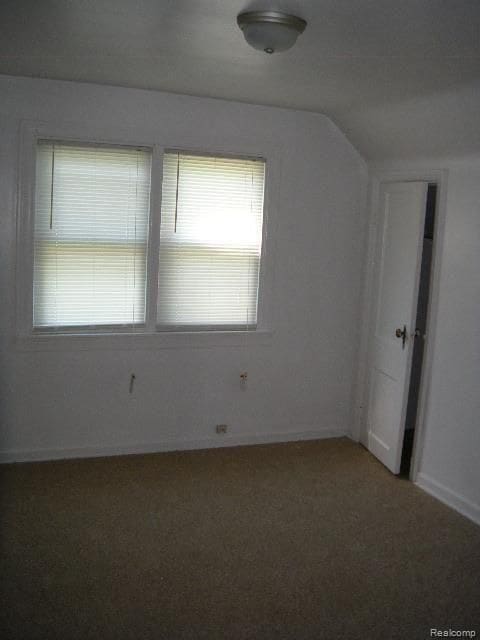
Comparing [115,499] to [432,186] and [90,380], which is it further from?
[432,186]

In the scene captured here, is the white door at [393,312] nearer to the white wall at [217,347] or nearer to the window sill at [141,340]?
the white wall at [217,347]

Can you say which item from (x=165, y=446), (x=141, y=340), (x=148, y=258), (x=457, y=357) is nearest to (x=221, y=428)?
(x=165, y=446)

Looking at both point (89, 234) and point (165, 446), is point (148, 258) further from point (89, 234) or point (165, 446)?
point (165, 446)

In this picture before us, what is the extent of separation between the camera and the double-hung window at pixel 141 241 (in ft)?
14.1

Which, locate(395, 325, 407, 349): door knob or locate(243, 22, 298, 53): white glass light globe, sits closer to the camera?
locate(243, 22, 298, 53): white glass light globe

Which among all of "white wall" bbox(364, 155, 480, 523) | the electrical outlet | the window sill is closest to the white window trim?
the window sill

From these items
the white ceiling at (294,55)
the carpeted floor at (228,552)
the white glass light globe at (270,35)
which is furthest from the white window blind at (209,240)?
the white glass light globe at (270,35)

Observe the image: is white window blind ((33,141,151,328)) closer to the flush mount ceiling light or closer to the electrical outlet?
the electrical outlet

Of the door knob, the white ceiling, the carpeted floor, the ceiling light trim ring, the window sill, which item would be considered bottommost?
the carpeted floor

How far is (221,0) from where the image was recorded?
243 cm

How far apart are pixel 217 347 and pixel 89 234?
1.23m

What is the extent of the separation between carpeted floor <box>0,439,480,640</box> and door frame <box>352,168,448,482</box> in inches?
16.8

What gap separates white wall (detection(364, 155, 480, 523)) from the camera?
155 inches

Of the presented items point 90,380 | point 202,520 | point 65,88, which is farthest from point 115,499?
point 65,88
